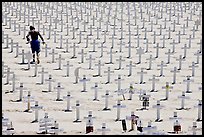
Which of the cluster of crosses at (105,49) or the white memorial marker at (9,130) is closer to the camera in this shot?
the white memorial marker at (9,130)

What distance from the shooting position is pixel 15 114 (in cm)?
1225

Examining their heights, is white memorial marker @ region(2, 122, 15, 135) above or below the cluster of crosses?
below

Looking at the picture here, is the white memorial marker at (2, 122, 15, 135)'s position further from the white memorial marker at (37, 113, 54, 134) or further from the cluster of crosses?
the white memorial marker at (37, 113, 54, 134)

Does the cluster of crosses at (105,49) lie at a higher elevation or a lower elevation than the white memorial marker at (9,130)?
higher

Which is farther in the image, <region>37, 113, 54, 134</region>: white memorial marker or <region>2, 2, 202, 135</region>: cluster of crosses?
<region>2, 2, 202, 135</region>: cluster of crosses

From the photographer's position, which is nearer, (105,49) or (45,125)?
(45,125)

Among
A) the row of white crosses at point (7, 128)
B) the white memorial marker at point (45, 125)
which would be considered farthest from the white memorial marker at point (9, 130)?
the white memorial marker at point (45, 125)

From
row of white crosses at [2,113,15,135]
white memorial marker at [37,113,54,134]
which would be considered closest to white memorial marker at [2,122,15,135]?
row of white crosses at [2,113,15,135]

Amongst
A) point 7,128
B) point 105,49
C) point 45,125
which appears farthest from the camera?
point 105,49

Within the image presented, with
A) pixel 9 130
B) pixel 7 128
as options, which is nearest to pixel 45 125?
pixel 9 130

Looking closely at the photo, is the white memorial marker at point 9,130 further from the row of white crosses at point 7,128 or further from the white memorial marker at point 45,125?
the white memorial marker at point 45,125

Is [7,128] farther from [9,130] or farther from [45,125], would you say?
[45,125]

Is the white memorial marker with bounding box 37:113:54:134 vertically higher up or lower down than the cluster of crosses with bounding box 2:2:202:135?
lower down

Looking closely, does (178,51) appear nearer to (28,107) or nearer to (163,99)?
(163,99)
